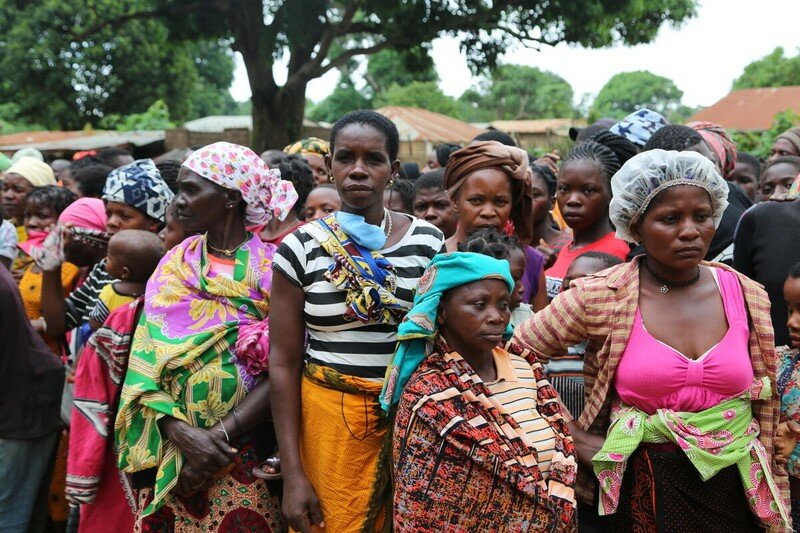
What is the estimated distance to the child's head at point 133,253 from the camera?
3.64 meters

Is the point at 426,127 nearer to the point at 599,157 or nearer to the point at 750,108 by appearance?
the point at 750,108

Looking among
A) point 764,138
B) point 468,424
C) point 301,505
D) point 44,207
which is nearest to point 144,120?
point 764,138

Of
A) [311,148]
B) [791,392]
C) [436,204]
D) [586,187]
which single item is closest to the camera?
[791,392]

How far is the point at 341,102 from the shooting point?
39.2 meters

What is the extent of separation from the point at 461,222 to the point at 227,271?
1.25m

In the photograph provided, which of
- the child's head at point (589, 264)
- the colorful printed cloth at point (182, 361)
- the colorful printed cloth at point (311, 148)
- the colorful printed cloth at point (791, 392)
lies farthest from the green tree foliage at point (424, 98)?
the colorful printed cloth at point (791, 392)

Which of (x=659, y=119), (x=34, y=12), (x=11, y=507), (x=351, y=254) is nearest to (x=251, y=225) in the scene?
(x=351, y=254)

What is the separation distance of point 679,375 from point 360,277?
1165mm

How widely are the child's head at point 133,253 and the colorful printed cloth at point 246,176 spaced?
0.61 meters

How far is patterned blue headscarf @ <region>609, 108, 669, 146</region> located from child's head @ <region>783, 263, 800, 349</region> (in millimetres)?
1739

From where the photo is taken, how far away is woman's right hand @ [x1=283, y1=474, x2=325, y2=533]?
2719mm

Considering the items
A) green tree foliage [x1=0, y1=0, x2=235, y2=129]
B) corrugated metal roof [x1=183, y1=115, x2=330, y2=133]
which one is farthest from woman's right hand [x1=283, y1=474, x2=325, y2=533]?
corrugated metal roof [x1=183, y1=115, x2=330, y2=133]

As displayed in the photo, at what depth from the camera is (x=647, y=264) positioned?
2.85 meters

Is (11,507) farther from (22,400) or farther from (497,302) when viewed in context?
(497,302)
